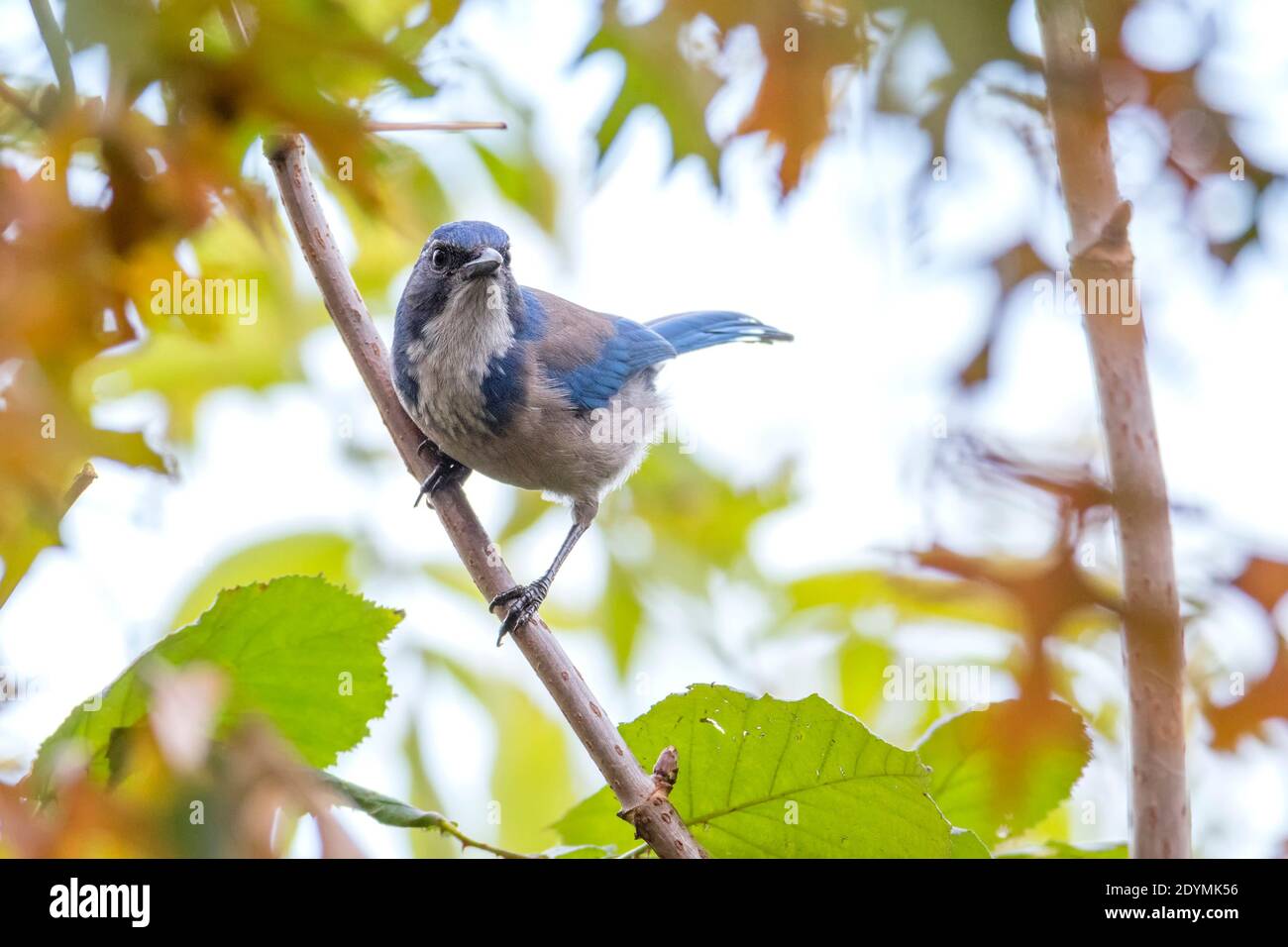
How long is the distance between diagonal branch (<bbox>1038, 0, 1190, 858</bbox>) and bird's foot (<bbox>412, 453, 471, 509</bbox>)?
68.0 inches

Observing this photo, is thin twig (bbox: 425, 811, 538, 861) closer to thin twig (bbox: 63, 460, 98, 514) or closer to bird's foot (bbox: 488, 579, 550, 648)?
bird's foot (bbox: 488, 579, 550, 648)

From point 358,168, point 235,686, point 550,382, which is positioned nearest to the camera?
point 235,686

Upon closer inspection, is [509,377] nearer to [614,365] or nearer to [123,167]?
[614,365]

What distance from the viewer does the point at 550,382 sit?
427 cm

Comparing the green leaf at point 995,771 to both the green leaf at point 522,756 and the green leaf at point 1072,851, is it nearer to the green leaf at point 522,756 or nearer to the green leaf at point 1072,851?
the green leaf at point 1072,851

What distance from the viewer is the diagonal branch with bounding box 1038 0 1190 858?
161cm

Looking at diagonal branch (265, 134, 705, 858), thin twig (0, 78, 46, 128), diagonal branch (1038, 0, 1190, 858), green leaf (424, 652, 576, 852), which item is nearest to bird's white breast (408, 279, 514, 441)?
diagonal branch (265, 134, 705, 858)

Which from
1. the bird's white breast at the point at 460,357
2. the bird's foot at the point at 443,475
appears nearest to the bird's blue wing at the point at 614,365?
the bird's white breast at the point at 460,357

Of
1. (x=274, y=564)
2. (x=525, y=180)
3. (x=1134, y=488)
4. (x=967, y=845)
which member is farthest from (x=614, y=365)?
(x=1134, y=488)

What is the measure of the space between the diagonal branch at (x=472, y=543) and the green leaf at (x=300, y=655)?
36 centimetres
